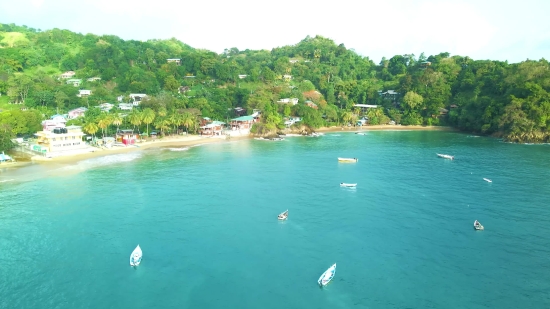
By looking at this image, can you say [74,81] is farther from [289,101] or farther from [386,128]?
[386,128]

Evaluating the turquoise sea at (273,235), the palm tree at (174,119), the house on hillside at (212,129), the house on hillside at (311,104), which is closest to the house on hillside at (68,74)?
the palm tree at (174,119)

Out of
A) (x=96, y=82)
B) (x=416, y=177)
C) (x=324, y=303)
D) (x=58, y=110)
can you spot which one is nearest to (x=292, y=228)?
(x=324, y=303)

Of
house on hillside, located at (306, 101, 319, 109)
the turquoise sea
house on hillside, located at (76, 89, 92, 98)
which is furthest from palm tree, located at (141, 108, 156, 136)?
house on hillside, located at (306, 101, 319, 109)

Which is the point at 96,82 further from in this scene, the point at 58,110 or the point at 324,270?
the point at 324,270

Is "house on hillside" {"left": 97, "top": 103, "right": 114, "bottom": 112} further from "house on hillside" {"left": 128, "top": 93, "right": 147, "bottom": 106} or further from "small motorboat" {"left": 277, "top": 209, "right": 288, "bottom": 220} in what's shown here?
"small motorboat" {"left": 277, "top": 209, "right": 288, "bottom": 220}

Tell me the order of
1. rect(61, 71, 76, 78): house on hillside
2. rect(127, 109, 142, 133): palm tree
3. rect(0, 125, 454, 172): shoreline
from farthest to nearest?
rect(61, 71, 76, 78): house on hillside, rect(127, 109, 142, 133): palm tree, rect(0, 125, 454, 172): shoreline

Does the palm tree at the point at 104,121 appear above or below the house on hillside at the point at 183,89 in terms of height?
below

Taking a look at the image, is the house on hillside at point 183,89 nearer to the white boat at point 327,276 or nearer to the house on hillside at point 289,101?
the house on hillside at point 289,101
